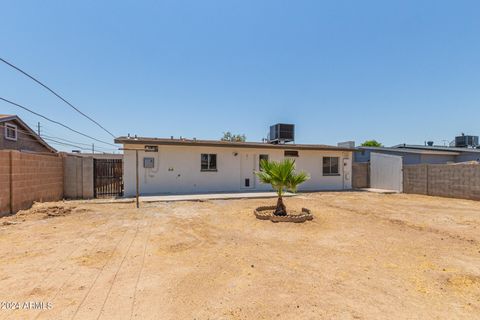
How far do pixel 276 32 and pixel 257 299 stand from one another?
12.9 metres

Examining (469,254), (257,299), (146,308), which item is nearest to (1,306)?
(146,308)

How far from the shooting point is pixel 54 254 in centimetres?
476

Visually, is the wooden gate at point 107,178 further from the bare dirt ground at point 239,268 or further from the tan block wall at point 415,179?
the tan block wall at point 415,179

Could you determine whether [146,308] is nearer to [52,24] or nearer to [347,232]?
[347,232]

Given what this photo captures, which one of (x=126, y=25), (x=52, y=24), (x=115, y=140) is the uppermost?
(x=126, y=25)

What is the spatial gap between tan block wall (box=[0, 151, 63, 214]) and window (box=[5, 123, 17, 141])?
18.5 feet

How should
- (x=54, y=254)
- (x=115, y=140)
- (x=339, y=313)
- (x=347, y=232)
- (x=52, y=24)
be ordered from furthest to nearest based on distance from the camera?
(x=115, y=140) → (x=52, y=24) → (x=347, y=232) → (x=54, y=254) → (x=339, y=313)

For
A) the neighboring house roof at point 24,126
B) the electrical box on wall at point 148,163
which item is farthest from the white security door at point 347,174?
the neighboring house roof at point 24,126

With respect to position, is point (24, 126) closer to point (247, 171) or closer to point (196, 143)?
point (196, 143)

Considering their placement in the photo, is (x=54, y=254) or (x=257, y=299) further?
(x=54, y=254)

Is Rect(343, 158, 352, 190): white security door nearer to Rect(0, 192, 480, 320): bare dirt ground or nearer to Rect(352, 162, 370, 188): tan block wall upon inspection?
Rect(352, 162, 370, 188): tan block wall

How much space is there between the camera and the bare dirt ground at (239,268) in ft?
9.79

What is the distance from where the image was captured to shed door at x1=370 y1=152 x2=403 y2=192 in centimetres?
1638

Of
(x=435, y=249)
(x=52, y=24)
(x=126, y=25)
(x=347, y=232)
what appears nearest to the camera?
(x=435, y=249)
